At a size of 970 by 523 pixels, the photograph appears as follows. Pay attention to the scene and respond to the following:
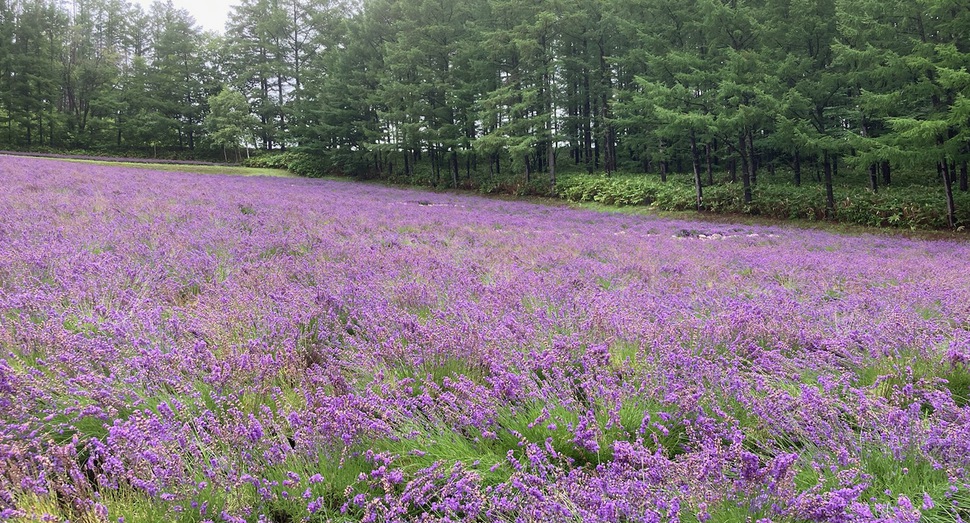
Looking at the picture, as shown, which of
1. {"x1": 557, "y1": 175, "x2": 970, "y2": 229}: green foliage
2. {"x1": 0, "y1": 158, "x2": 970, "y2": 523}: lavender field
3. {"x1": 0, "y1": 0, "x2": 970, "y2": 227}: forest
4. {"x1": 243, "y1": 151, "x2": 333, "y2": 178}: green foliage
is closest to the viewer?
{"x1": 0, "y1": 158, "x2": 970, "y2": 523}: lavender field

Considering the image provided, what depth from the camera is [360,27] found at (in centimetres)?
3625

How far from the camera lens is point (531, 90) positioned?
88.3 feet

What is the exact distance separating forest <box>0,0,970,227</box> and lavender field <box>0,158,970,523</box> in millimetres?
17818

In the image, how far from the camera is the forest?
17.9 metres

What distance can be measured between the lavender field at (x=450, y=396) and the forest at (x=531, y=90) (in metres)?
17.8

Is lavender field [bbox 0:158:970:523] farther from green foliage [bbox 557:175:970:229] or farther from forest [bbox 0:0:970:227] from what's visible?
forest [bbox 0:0:970:227]

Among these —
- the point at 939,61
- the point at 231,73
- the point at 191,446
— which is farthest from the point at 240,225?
the point at 231,73

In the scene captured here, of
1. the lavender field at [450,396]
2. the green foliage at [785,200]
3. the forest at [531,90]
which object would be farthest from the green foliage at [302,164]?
the lavender field at [450,396]

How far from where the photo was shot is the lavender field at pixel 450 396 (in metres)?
1.63

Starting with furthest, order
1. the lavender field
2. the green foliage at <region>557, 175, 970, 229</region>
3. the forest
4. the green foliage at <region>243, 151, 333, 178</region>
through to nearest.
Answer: the green foliage at <region>243, 151, 333, 178</region>
the forest
the green foliage at <region>557, 175, 970, 229</region>
the lavender field

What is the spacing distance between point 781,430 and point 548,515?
1.32 m

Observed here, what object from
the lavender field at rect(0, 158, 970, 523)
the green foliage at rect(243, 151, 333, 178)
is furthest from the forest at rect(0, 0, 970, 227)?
the lavender field at rect(0, 158, 970, 523)

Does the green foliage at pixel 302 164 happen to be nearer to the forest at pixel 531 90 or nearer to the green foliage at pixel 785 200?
the forest at pixel 531 90

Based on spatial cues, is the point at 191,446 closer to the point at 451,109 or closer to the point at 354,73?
the point at 451,109
